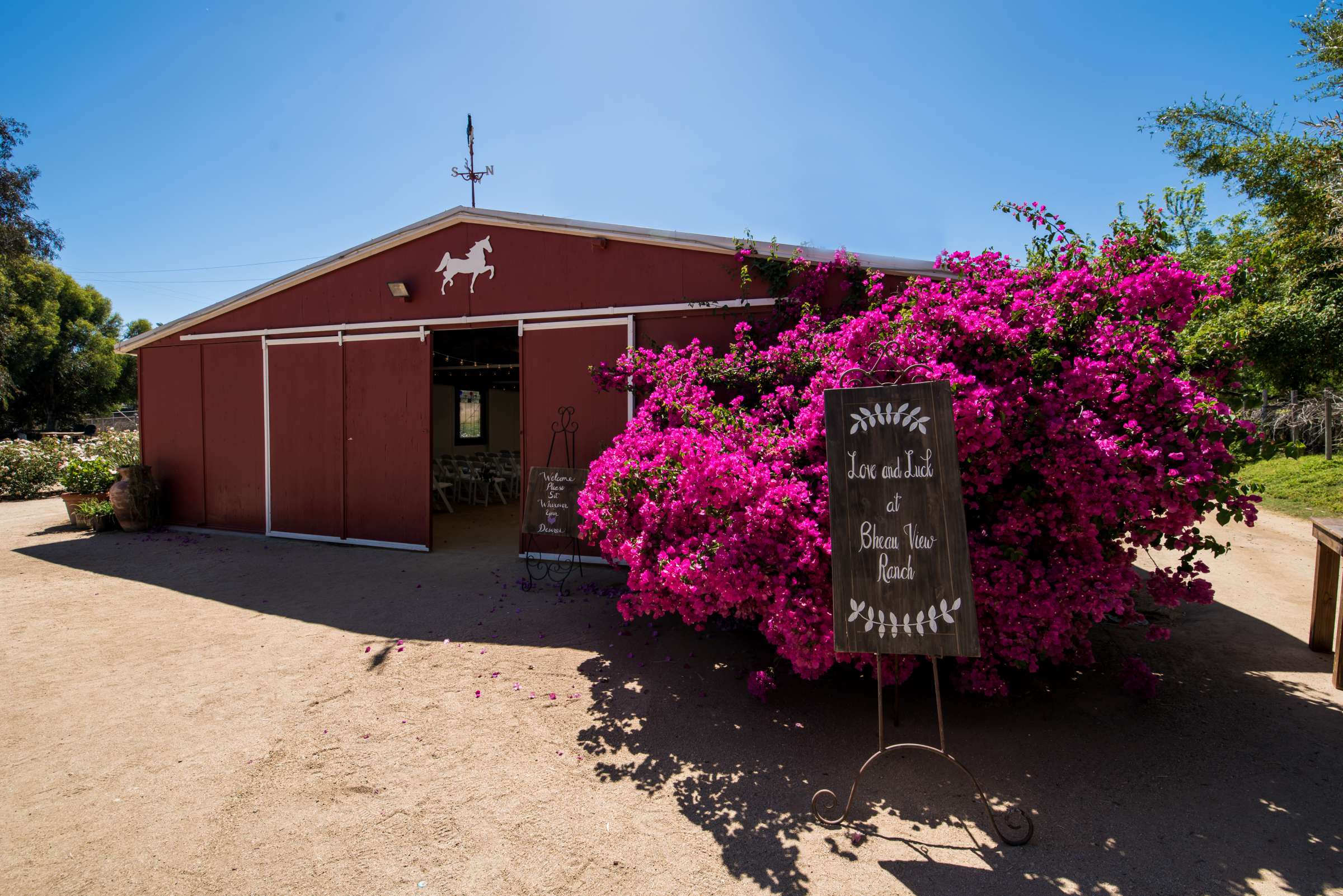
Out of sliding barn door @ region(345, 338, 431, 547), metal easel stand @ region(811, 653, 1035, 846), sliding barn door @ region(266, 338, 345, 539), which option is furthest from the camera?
sliding barn door @ region(266, 338, 345, 539)

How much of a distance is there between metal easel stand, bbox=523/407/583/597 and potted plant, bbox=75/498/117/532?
6471 mm

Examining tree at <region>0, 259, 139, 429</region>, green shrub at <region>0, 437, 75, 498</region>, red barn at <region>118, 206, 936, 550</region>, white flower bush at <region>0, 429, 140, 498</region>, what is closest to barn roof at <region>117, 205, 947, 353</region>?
red barn at <region>118, 206, 936, 550</region>

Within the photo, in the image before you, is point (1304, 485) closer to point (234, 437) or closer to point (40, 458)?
point (234, 437)

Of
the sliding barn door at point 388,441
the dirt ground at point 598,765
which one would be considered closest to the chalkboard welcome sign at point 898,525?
the dirt ground at point 598,765

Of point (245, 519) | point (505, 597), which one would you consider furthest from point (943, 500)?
point (245, 519)

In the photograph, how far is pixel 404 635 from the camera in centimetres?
468

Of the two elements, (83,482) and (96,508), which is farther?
(83,482)

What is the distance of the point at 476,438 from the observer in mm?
14445

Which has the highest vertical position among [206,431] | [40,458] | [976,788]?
[206,431]

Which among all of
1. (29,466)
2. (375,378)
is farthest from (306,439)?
(29,466)

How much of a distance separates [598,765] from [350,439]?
19.6 ft

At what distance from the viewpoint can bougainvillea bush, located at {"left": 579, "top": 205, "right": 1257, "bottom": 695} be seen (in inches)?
111

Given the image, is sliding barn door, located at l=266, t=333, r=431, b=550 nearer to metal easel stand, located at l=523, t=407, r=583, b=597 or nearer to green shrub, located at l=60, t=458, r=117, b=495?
metal easel stand, located at l=523, t=407, r=583, b=597

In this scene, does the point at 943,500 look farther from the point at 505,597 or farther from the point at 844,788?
the point at 505,597
